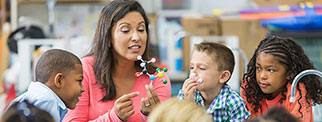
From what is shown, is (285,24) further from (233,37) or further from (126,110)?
(126,110)

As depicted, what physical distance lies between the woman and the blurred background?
1.52m

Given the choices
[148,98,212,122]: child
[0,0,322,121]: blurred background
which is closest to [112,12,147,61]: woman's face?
[148,98,212,122]: child

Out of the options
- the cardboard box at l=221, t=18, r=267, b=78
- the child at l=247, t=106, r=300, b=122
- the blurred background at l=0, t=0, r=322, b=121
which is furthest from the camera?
the cardboard box at l=221, t=18, r=267, b=78

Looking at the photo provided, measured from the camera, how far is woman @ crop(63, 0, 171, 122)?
2193 mm

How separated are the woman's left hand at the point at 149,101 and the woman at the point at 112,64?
9 cm

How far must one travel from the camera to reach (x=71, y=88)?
79.7 inches

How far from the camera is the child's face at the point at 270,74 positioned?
7.18 ft

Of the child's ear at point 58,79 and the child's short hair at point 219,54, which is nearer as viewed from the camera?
the child's ear at point 58,79

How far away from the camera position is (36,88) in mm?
1974

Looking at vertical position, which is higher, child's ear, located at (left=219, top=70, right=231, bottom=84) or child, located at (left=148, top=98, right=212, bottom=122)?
child's ear, located at (left=219, top=70, right=231, bottom=84)

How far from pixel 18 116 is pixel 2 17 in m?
6.78

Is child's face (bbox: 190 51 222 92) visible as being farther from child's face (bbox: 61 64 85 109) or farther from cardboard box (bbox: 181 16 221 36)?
cardboard box (bbox: 181 16 221 36)

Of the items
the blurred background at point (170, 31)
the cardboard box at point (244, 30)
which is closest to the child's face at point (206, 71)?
the blurred background at point (170, 31)

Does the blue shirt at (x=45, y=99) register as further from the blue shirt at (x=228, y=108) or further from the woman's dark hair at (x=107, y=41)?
the blue shirt at (x=228, y=108)
